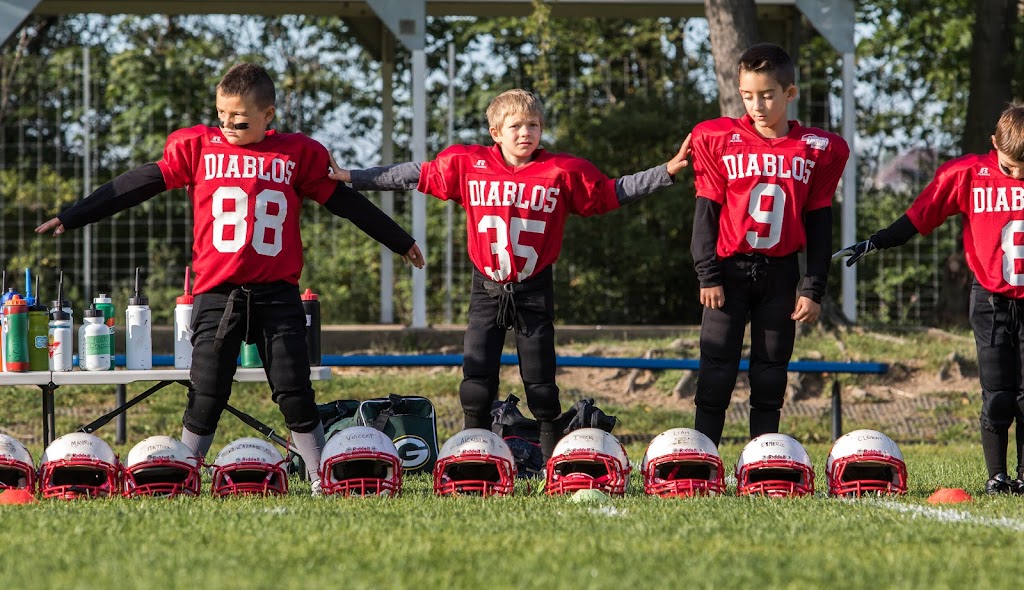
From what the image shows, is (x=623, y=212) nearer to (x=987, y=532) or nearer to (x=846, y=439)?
(x=846, y=439)

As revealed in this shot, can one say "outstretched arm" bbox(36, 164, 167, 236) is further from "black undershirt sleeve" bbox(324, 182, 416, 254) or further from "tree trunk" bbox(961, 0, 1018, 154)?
"tree trunk" bbox(961, 0, 1018, 154)

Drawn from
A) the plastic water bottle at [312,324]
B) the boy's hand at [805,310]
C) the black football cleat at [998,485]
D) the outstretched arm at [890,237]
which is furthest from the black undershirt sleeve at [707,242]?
the plastic water bottle at [312,324]

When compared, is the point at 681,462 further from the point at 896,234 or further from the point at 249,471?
the point at 249,471

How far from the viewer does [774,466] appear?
5.16m

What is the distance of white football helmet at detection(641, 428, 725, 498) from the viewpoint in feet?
17.0

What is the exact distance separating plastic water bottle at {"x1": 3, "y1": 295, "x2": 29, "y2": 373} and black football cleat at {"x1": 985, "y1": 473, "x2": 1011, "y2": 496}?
14.0ft

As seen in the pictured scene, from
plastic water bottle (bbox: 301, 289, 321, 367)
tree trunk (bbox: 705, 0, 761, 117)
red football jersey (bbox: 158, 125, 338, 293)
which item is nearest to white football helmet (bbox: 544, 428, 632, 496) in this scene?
red football jersey (bbox: 158, 125, 338, 293)

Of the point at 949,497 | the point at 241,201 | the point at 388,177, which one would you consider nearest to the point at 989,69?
the point at 388,177

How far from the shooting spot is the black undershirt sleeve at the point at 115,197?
5.81 m

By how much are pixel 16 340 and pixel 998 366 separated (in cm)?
434

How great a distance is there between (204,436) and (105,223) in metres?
10.8

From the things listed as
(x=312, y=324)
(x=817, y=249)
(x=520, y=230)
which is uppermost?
(x=520, y=230)

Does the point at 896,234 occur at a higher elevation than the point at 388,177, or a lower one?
lower

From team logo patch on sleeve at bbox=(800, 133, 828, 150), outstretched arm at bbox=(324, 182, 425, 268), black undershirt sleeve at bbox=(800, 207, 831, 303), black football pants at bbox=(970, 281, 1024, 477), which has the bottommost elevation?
black football pants at bbox=(970, 281, 1024, 477)
